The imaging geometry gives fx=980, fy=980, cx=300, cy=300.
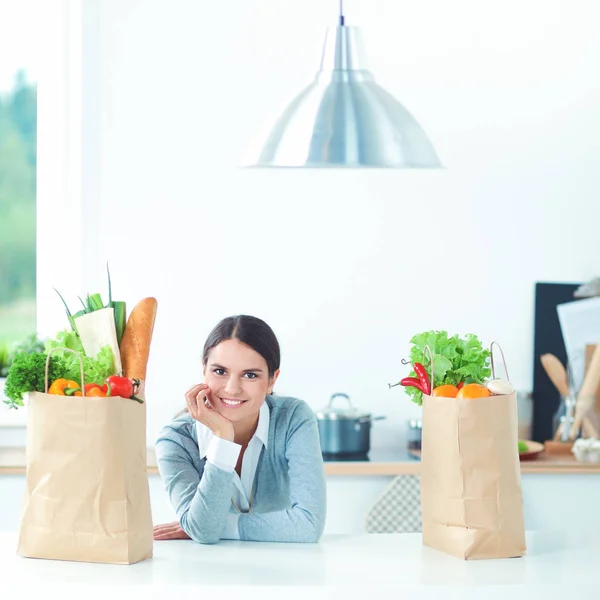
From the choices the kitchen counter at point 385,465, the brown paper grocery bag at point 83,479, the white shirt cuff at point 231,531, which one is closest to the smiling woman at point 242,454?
the white shirt cuff at point 231,531

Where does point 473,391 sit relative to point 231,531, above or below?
→ above

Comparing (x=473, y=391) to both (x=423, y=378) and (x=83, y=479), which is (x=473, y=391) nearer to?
(x=423, y=378)

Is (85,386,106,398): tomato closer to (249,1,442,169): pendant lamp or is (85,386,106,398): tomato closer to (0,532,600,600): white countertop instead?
(0,532,600,600): white countertop

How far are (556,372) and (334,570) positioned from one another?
6.44 ft

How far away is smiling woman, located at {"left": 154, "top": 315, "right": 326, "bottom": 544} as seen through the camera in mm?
1760

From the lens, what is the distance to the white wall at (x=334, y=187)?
324 cm

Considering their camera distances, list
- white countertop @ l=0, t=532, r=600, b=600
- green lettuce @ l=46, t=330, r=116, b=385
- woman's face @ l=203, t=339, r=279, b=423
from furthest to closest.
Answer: woman's face @ l=203, t=339, r=279, b=423 → green lettuce @ l=46, t=330, r=116, b=385 → white countertop @ l=0, t=532, r=600, b=600

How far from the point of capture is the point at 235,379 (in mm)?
1889

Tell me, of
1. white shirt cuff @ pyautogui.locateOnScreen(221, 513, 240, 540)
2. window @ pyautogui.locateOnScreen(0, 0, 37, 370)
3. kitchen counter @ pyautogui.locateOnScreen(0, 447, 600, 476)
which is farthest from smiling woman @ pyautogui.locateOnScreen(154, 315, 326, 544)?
window @ pyautogui.locateOnScreen(0, 0, 37, 370)

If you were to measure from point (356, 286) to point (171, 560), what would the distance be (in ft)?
6.06

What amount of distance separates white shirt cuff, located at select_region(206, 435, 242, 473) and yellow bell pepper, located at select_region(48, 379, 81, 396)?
350 millimetres

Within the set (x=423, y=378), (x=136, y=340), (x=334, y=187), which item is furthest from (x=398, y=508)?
(x=136, y=340)

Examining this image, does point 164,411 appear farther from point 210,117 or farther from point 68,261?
point 210,117

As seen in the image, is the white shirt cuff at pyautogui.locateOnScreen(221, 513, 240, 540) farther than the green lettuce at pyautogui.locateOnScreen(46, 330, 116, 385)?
Yes
